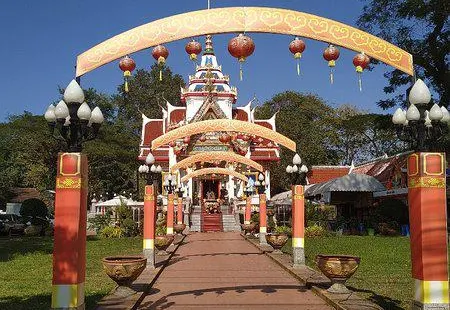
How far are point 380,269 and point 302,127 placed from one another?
36036 millimetres

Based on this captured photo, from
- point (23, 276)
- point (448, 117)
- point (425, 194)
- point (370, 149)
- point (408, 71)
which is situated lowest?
point (23, 276)

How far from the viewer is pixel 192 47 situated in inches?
329

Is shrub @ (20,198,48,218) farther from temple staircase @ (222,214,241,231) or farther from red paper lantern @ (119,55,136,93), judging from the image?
red paper lantern @ (119,55,136,93)

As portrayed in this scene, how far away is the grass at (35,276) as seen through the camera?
9.09 m

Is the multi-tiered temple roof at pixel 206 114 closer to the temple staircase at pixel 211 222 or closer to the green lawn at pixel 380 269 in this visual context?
the temple staircase at pixel 211 222

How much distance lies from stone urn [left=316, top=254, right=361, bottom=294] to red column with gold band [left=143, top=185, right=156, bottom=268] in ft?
16.9

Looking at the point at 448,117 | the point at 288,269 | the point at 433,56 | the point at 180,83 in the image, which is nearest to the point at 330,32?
the point at 448,117

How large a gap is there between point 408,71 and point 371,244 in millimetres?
12712

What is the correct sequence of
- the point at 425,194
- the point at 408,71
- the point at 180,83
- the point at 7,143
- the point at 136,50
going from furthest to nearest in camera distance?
the point at 180,83, the point at 7,143, the point at 408,71, the point at 136,50, the point at 425,194

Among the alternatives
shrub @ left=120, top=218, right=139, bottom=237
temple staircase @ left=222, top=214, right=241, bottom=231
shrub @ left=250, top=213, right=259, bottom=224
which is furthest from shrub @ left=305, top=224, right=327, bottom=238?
shrub @ left=120, top=218, right=139, bottom=237

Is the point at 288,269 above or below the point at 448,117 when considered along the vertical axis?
below

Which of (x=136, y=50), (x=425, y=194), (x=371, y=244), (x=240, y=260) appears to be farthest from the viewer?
(x=371, y=244)

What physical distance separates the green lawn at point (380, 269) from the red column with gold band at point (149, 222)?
158 inches

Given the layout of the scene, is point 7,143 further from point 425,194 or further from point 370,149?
point 425,194
